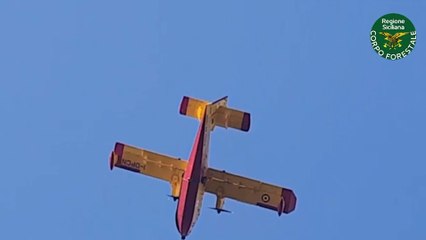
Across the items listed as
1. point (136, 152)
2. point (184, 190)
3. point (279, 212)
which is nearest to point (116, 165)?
point (136, 152)

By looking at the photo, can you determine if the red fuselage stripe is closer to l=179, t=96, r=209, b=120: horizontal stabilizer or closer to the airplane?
the airplane

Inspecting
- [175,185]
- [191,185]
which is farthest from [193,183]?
[175,185]

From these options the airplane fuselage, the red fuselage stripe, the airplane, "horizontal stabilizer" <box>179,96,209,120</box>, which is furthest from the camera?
"horizontal stabilizer" <box>179,96,209,120</box>

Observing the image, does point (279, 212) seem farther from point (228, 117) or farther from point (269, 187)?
point (228, 117)

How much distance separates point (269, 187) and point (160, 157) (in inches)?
315

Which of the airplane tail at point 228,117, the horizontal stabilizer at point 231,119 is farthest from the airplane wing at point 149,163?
the horizontal stabilizer at point 231,119

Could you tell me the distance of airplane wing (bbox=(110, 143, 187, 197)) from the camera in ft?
255

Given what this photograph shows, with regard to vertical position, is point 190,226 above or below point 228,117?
below

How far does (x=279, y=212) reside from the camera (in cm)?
7600

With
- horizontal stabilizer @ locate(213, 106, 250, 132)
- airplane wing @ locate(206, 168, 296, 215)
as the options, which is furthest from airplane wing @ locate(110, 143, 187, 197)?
horizontal stabilizer @ locate(213, 106, 250, 132)

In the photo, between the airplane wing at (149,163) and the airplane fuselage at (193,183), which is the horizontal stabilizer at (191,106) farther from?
the airplane fuselage at (193,183)

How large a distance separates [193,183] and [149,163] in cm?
591

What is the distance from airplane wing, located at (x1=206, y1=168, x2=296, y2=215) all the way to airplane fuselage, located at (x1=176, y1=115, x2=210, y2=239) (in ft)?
6.67

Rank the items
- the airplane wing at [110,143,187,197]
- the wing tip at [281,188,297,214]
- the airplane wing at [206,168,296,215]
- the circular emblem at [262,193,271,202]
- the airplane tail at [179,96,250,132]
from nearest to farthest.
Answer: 1. the wing tip at [281,188,297,214]
2. the airplane wing at [206,168,296,215]
3. the circular emblem at [262,193,271,202]
4. the airplane tail at [179,96,250,132]
5. the airplane wing at [110,143,187,197]
